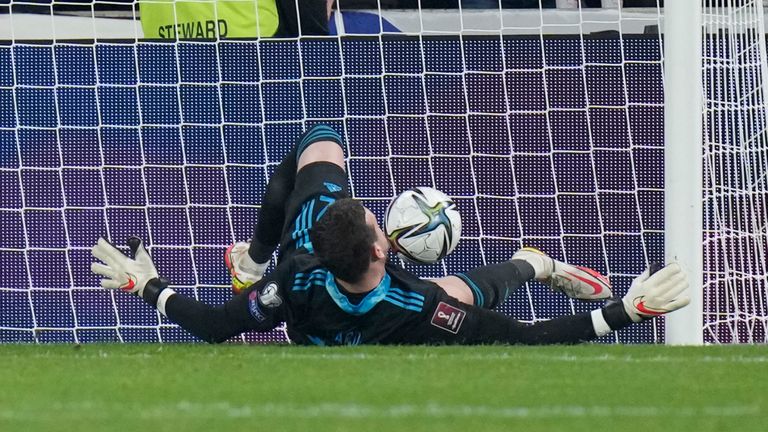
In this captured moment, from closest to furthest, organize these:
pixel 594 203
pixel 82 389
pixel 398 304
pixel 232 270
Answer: pixel 82 389
pixel 398 304
pixel 232 270
pixel 594 203

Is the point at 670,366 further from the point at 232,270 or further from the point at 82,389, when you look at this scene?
the point at 232,270

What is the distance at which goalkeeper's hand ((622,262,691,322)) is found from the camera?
7.12 meters

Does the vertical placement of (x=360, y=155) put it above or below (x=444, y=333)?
above

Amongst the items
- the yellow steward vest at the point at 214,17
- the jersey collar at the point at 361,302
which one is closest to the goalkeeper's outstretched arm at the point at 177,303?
the jersey collar at the point at 361,302

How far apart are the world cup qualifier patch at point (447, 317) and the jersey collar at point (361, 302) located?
11.0 inches

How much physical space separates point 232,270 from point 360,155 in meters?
1.28

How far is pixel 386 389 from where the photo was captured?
5512 mm

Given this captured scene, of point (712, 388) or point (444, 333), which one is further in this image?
point (444, 333)

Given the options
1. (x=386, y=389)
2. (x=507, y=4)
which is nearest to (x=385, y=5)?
(x=507, y=4)

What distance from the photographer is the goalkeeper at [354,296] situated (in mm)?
7023

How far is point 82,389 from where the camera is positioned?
5.54m

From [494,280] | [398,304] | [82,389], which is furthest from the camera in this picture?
[494,280]

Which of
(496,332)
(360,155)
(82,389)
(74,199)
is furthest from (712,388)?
(74,199)

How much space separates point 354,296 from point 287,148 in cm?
245
